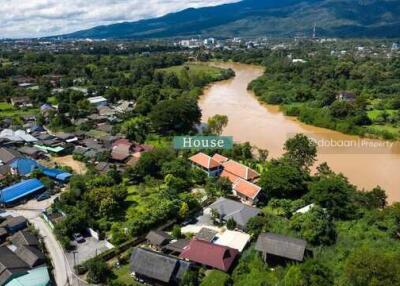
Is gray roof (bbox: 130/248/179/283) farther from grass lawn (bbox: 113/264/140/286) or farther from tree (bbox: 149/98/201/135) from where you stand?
tree (bbox: 149/98/201/135)

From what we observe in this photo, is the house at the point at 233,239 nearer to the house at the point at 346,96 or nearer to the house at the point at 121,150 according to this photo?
the house at the point at 121,150

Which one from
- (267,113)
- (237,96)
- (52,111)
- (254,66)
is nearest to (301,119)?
(267,113)

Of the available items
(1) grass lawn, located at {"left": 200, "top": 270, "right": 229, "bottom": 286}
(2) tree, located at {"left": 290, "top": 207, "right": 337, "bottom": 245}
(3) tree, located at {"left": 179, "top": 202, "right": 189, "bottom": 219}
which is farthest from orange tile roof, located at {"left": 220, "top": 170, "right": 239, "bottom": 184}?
(1) grass lawn, located at {"left": 200, "top": 270, "right": 229, "bottom": 286}

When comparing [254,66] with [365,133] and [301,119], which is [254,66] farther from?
[365,133]

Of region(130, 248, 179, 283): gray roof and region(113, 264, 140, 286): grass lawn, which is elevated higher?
region(130, 248, 179, 283): gray roof

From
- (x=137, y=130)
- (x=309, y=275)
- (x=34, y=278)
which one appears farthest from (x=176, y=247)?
(x=137, y=130)

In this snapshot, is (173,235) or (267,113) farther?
(267,113)

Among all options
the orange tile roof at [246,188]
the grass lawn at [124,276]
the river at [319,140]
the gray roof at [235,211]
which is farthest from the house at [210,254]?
the river at [319,140]
